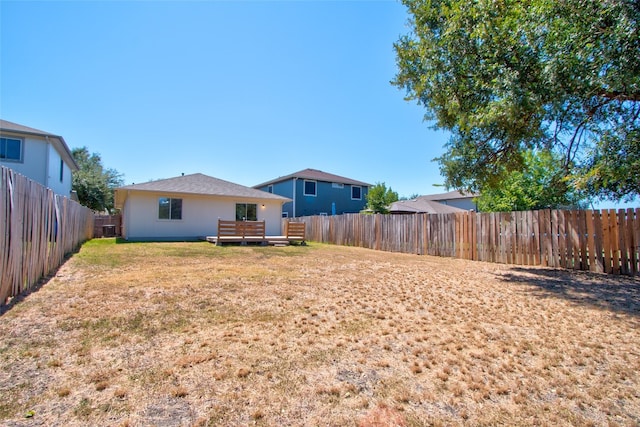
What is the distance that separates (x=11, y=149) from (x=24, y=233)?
14.2 metres

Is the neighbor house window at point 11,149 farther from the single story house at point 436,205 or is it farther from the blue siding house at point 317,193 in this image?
the single story house at point 436,205

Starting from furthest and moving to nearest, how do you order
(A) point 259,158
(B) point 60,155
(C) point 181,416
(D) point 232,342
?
(A) point 259,158 → (B) point 60,155 → (D) point 232,342 → (C) point 181,416

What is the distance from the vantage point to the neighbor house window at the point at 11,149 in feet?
47.4

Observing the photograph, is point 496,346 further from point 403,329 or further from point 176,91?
point 176,91

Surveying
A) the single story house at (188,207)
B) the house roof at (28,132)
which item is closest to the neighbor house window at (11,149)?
the house roof at (28,132)

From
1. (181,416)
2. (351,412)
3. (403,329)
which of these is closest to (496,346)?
(403,329)

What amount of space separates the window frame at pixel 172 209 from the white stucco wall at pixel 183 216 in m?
0.14

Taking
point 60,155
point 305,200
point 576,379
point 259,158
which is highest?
point 259,158

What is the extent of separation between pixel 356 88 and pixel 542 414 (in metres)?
15.3

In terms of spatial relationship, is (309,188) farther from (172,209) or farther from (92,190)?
(92,190)

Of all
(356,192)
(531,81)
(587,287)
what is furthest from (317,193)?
(587,287)

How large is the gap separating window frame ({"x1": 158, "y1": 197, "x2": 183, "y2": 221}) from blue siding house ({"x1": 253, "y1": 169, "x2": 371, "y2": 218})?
34.2 feet

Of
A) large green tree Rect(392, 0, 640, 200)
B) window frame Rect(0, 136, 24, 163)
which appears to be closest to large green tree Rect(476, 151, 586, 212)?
large green tree Rect(392, 0, 640, 200)

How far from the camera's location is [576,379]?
8.75 ft
